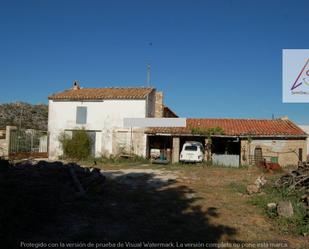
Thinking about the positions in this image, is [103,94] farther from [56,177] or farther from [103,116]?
[56,177]

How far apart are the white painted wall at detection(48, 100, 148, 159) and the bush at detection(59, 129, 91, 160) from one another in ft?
4.09

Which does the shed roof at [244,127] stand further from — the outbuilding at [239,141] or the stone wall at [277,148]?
the stone wall at [277,148]

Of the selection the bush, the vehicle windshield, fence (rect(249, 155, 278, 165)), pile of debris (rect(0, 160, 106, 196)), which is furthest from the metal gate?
fence (rect(249, 155, 278, 165))

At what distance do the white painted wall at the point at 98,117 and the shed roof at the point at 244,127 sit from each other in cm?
218

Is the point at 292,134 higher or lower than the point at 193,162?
higher

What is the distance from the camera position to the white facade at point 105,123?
27641 millimetres

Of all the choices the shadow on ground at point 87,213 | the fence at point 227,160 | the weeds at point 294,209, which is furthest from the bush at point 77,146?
the weeds at point 294,209

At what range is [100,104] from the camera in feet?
93.6

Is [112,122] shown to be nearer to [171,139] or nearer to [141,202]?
[171,139]

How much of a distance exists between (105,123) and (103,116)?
593mm

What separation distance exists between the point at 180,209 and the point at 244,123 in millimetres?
20356

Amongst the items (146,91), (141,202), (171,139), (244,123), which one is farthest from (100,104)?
(141,202)

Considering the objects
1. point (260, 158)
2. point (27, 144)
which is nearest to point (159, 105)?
point (260, 158)

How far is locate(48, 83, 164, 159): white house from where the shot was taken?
27672 mm
